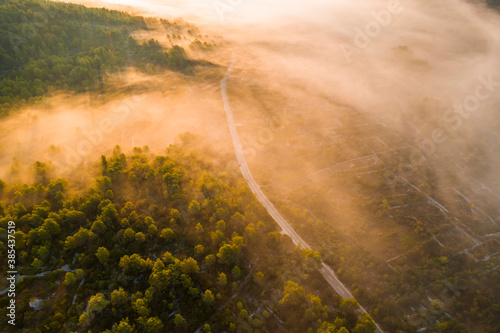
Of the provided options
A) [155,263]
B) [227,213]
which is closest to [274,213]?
[227,213]

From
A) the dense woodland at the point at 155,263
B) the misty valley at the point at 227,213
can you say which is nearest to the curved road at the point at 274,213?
the misty valley at the point at 227,213

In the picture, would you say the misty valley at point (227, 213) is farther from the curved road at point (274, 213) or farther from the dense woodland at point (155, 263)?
the curved road at point (274, 213)

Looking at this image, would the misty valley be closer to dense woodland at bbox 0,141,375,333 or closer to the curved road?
dense woodland at bbox 0,141,375,333

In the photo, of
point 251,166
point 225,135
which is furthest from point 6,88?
point 251,166

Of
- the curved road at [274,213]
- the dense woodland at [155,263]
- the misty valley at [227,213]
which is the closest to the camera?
the dense woodland at [155,263]

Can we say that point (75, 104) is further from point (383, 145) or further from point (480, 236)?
point (480, 236)

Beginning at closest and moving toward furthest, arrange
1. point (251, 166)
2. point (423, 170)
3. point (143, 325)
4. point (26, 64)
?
point (143, 325) → point (251, 166) → point (423, 170) → point (26, 64)

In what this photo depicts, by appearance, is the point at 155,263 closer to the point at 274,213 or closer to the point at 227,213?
the point at 227,213

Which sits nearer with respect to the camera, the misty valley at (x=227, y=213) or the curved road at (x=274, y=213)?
the misty valley at (x=227, y=213)
